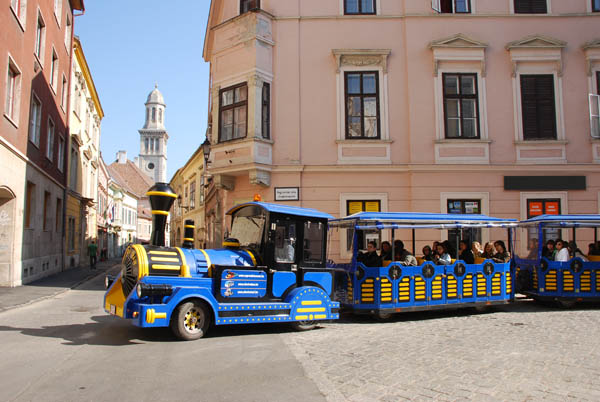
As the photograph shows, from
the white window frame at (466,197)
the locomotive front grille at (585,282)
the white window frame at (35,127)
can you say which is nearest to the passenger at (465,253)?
the locomotive front grille at (585,282)

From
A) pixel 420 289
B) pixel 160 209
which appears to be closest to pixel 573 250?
pixel 420 289

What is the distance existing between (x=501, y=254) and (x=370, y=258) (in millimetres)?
3718

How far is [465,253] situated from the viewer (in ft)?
36.0

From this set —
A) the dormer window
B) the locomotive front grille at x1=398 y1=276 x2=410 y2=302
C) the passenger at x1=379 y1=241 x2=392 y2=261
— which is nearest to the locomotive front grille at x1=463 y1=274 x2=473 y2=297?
the locomotive front grille at x1=398 y1=276 x2=410 y2=302

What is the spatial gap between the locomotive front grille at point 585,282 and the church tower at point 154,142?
380ft

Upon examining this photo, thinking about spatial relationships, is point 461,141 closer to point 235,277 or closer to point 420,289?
point 420,289

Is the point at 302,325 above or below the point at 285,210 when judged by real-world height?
below

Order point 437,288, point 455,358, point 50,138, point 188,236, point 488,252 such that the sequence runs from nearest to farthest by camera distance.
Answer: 1. point 455,358
2. point 188,236
3. point 437,288
4. point 488,252
5. point 50,138

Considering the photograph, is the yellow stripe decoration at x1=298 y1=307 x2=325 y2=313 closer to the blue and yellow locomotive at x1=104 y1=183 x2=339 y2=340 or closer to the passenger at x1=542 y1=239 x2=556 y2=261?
the blue and yellow locomotive at x1=104 y1=183 x2=339 y2=340

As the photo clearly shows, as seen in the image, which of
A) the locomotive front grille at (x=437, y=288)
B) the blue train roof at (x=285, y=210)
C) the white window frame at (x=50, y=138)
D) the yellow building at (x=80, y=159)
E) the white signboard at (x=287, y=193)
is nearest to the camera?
the blue train roof at (x=285, y=210)

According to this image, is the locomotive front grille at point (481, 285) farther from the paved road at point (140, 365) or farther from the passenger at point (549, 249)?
the paved road at point (140, 365)

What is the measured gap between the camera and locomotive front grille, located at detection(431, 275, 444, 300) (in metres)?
10.3

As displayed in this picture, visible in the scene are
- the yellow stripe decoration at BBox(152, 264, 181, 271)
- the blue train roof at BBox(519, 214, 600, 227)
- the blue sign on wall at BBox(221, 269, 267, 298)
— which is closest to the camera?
the yellow stripe decoration at BBox(152, 264, 181, 271)

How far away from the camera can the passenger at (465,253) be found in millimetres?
10930
